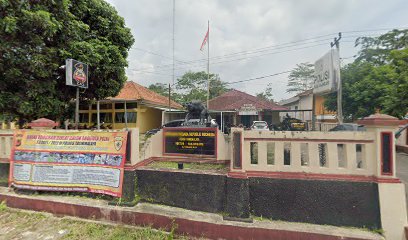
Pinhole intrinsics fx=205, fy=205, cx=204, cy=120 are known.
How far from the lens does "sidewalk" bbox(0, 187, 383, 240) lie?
2795mm

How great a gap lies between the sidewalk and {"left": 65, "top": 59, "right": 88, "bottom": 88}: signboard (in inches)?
117

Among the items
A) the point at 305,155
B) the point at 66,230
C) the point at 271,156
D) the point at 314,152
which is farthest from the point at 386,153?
the point at 66,230

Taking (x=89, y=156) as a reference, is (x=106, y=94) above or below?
above

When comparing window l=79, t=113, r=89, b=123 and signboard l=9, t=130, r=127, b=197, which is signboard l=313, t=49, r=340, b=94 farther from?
window l=79, t=113, r=89, b=123

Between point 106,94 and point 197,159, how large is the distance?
6556 millimetres

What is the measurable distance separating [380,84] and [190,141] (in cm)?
1255

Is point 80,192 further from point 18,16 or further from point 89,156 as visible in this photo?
point 18,16

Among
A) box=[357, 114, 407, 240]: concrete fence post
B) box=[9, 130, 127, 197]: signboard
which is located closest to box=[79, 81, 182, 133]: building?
box=[9, 130, 127, 197]: signboard

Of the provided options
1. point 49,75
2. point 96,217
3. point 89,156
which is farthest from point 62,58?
point 96,217

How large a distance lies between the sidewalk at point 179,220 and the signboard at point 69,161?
0.88ft

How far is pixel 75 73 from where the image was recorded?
5.62 metres

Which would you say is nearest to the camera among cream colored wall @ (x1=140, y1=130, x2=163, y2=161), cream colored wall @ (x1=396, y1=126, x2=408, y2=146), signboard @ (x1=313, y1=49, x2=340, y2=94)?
cream colored wall @ (x1=140, y1=130, x2=163, y2=161)

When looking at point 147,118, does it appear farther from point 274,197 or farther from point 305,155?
point 274,197

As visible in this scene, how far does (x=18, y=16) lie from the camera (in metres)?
5.34
